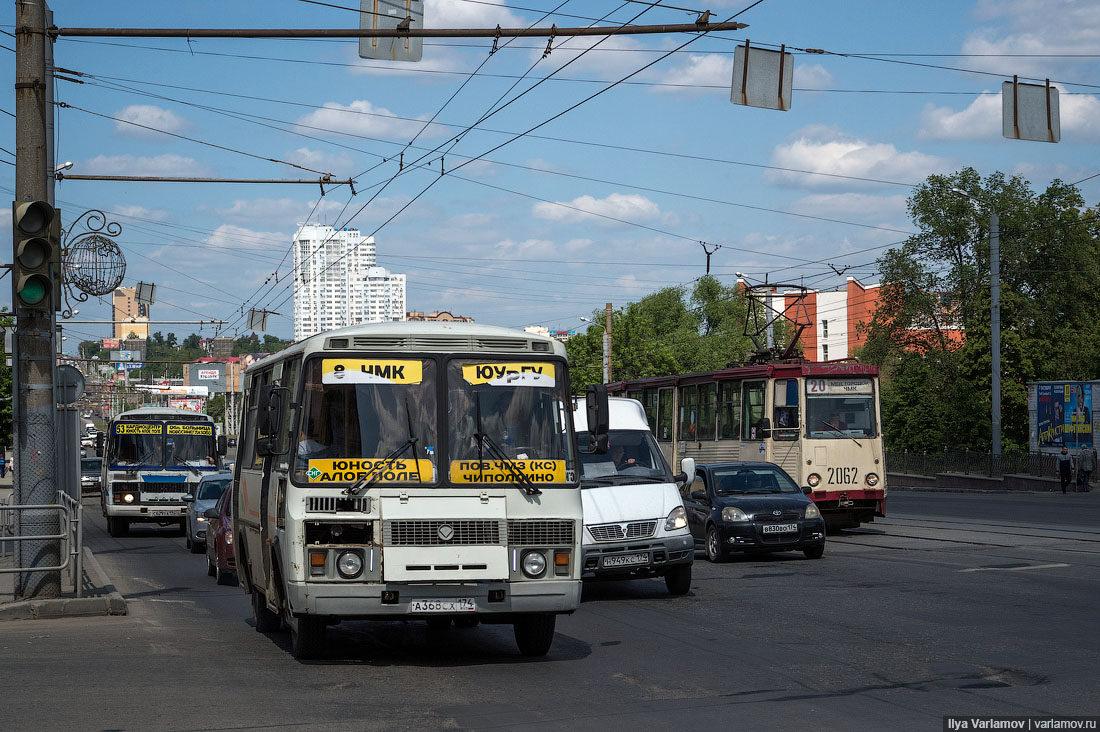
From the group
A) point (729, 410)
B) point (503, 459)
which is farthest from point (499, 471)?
point (729, 410)

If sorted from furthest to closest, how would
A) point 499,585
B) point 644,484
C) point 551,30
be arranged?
point 644,484
point 551,30
point 499,585

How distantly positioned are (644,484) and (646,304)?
98.2 meters

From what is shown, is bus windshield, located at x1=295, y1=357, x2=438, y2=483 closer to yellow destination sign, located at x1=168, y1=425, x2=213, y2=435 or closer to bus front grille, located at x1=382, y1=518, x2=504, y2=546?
bus front grille, located at x1=382, y1=518, x2=504, y2=546

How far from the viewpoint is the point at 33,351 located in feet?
44.3

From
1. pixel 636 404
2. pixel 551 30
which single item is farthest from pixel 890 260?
pixel 551 30

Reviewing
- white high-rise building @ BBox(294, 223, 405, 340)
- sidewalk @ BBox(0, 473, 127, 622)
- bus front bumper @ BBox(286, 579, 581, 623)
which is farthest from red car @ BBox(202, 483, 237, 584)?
white high-rise building @ BBox(294, 223, 405, 340)

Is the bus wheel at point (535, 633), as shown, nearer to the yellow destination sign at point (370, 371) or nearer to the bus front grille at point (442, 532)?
the bus front grille at point (442, 532)

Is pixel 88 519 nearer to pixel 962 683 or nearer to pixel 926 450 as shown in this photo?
pixel 962 683

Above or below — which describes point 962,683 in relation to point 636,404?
below

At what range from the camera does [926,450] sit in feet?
213

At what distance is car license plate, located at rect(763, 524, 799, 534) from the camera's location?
19.0m

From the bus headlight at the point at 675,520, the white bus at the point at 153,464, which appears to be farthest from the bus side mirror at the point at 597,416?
the white bus at the point at 153,464

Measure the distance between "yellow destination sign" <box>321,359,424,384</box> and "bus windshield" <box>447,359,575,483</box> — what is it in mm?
303

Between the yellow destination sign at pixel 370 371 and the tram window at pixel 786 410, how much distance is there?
16.7m
